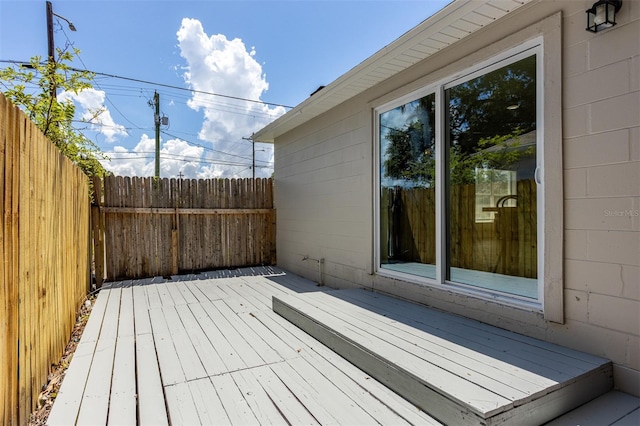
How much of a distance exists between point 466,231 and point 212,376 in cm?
240

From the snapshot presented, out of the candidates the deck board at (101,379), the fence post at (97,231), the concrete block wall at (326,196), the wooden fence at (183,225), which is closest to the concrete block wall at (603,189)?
the concrete block wall at (326,196)

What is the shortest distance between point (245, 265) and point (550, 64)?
18.3ft

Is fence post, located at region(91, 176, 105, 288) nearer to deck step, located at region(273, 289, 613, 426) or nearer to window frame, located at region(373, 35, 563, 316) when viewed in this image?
deck step, located at region(273, 289, 613, 426)

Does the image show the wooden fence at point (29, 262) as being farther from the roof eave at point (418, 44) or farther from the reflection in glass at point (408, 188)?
the reflection in glass at point (408, 188)

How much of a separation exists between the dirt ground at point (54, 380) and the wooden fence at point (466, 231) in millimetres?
2985

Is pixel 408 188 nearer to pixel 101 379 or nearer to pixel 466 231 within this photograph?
pixel 466 231

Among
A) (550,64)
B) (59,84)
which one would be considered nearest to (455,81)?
(550,64)

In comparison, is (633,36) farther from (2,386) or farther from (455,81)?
(2,386)

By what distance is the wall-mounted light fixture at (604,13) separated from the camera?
1858 mm

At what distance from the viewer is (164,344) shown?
271 centimetres

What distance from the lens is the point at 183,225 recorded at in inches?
233

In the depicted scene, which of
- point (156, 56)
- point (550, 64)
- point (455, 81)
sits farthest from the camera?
point (156, 56)

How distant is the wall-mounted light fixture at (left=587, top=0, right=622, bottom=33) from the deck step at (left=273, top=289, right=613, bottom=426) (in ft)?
6.29

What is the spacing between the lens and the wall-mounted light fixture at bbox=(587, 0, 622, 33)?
6.10ft
